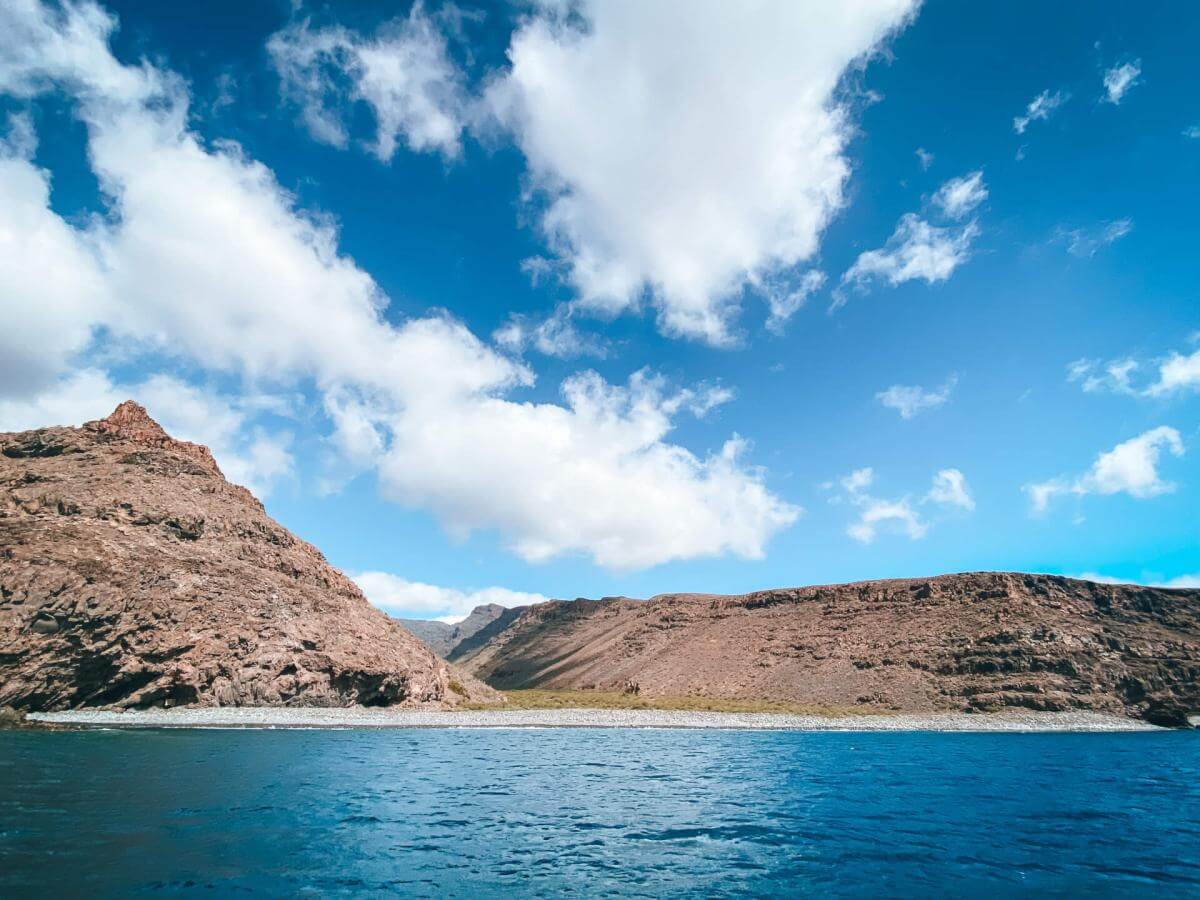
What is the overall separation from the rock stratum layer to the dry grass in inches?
184

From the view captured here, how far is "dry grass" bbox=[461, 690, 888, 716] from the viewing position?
92.0 m

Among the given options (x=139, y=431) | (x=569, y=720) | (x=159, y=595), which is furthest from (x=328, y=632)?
(x=139, y=431)

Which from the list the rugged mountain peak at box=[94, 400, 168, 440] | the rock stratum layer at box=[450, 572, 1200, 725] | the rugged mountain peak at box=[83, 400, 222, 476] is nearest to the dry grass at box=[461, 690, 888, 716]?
the rock stratum layer at box=[450, 572, 1200, 725]

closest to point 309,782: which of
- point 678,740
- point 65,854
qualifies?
point 65,854

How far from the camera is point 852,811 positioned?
23406 mm

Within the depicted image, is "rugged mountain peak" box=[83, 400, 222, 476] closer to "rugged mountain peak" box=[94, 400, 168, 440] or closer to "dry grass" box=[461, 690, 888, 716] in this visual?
"rugged mountain peak" box=[94, 400, 168, 440]

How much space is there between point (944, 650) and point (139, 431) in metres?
125

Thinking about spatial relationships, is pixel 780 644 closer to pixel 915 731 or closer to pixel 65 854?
pixel 915 731

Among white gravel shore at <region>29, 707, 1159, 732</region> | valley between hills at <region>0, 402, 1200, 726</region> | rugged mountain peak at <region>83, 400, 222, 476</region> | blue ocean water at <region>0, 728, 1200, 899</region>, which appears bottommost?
blue ocean water at <region>0, 728, 1200, 899</region>

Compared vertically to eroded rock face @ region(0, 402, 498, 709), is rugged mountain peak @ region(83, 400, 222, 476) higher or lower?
higher

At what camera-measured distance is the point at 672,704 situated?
100500mm

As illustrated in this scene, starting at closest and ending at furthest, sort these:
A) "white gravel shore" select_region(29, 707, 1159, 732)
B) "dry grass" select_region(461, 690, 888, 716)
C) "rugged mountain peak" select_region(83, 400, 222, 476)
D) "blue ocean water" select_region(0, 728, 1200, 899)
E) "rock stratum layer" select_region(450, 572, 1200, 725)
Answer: "blue ocean water" select_region(0, 728, 1200, 899), "white gravel shore" select_region(29, 707, 1159, 732), "rugged mountain peak" select_region(83, 400, 222, 476), "dry grass" select_region(461, 690, 888, 716), "rock stratum layer" select_region(450, 572, 1200, 725)

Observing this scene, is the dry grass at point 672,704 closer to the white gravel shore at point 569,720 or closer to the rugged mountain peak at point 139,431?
the white gravel shore at point 569,720

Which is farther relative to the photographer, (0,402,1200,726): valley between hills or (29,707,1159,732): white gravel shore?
(0,402,1200,726): valley between hills
